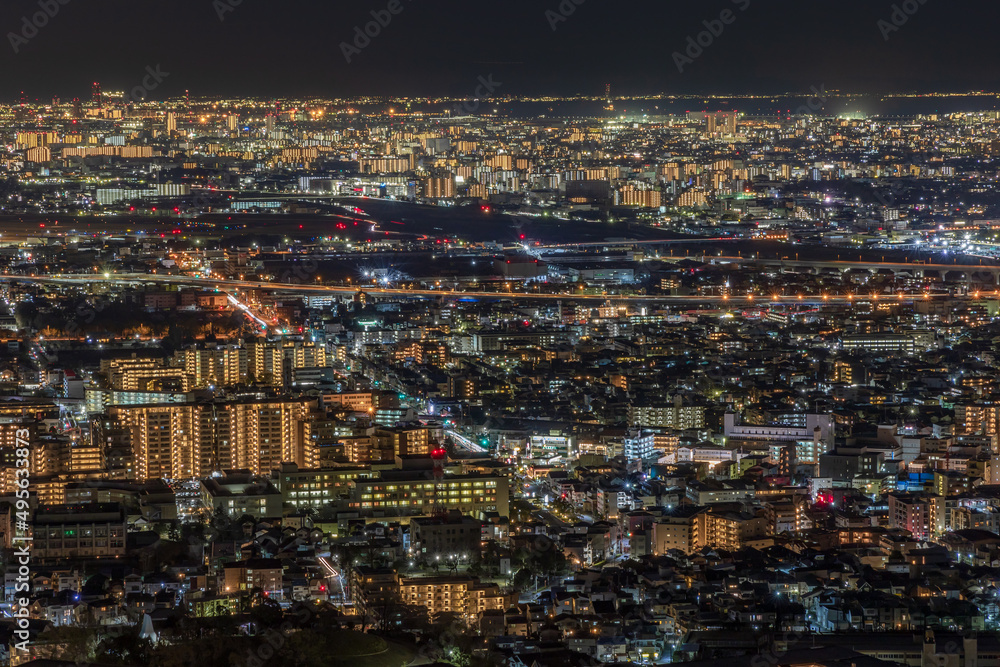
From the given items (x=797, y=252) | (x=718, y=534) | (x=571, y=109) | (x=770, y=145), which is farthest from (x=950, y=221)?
(x=718, y=534)

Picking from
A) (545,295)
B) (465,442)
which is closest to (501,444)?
(465,442)

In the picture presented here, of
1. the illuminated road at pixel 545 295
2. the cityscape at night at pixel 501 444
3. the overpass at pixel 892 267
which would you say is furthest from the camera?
the overpass at pixel 892 267

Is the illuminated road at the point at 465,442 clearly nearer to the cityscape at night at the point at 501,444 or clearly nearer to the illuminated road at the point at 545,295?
the cityscape at night at the point at 501,444

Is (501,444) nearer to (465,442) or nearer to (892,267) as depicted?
(465,442)

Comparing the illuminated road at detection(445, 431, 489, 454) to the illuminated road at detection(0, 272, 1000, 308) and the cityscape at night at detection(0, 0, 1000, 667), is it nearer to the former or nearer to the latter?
the cityscape at night at detection(0, 0, 1000, 667)

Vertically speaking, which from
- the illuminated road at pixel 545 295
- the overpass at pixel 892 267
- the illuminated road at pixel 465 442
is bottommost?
the illuminated road at pixel 465 442

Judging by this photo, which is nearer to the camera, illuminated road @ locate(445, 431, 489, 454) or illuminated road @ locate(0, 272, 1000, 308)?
illuminated road @ locate(445, 431, 489, 454)

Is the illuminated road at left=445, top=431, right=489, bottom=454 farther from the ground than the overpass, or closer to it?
closer to it

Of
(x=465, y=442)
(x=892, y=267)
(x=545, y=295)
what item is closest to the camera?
(x=465, y=442)

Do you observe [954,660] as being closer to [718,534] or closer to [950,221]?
[718,534]

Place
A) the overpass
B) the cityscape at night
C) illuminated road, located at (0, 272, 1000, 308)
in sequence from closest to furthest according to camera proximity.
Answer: the cityscape at night → illuminated road, located at (0, 272, 1000, 308) → the overpass

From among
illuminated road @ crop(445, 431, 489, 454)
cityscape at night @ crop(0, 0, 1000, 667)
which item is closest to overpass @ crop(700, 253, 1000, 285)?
cityscape at night @ crop(0, 0, 1000, 667)

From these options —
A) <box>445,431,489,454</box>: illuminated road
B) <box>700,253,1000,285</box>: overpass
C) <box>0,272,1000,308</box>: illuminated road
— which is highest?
<box>700,253,1000,285</box>: overpass

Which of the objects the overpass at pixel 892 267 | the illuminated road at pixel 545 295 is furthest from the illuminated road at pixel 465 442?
the overpass at pixel 892 267
